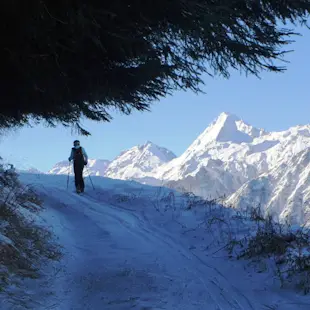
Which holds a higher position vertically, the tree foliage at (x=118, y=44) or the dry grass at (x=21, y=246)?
the tree foliage at (x=118, y=44)

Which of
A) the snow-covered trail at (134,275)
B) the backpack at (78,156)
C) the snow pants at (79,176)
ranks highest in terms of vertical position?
the backpack at (78,156)

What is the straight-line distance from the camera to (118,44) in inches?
193

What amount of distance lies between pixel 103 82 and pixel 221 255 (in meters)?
3.16

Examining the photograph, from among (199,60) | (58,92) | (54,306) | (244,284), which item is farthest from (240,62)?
(54,306)

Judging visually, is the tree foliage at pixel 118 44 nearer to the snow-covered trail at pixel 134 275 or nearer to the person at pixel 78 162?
the snow-covered trail at pixel 134 275

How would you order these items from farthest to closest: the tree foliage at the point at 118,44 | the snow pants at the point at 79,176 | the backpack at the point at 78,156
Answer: the backpack at the point at 78,156, the snow pants at the point at 79,176, the tree foliage at the point at 118,44

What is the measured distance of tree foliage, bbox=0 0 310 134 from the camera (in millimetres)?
4488

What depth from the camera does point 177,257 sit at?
670cm

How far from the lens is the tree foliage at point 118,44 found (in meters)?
4.49

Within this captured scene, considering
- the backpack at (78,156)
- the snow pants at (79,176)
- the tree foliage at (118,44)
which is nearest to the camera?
the tree foliage at (118,44)

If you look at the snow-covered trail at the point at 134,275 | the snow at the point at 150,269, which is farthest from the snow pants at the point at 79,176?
the snow-covered trail at the point at 134,275

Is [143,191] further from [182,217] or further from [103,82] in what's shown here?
[103,82]

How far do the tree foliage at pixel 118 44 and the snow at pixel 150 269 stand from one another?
7.48 ft

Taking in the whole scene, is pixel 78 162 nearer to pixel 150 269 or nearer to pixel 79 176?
pixel 79 176
